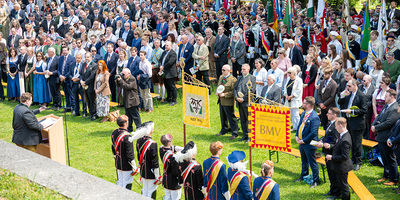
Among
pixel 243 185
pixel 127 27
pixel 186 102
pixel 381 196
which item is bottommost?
pixel 381 196

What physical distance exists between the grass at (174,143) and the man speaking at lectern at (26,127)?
1642 millimetres

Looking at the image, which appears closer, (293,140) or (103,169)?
(103,169)

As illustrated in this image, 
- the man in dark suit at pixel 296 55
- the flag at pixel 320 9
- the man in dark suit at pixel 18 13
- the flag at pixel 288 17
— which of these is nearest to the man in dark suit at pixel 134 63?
the man in dark suit at pixel 296 55

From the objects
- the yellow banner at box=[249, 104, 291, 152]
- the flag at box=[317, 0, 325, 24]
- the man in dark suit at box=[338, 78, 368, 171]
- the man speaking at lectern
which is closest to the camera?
the yellow banner at box=[249, 104, 291, 152]

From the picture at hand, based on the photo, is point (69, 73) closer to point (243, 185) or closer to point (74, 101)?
point (74, 101)

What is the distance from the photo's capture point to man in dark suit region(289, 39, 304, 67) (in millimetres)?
14898

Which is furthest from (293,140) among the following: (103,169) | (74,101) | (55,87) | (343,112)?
(55,87)

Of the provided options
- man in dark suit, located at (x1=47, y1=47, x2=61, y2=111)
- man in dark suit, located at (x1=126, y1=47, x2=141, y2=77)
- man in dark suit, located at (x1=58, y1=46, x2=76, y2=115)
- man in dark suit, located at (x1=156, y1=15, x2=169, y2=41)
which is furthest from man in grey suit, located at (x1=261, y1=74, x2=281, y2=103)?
man in dark suit, located at (x1=156, y1=15, x2=169, y2=41)

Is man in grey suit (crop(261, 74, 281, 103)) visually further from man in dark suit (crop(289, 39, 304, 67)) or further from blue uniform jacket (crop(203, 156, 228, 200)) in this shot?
blue uniform jacket (crop(203, 156, 228, 200))

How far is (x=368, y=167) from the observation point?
1062 cm

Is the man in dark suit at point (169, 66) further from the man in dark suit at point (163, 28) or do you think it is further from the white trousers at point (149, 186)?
the white trousers at point (149, 186)

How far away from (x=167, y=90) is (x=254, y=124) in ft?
24.9

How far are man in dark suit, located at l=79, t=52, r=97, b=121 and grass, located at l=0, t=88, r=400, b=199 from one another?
49cm

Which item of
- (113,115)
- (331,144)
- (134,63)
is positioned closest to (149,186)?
(331,144)
